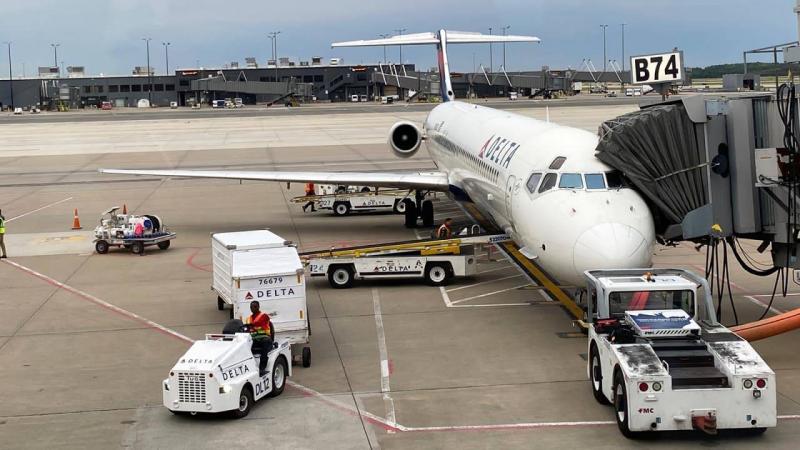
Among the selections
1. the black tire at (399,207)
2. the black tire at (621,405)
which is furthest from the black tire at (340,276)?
the black tire at (399,207)

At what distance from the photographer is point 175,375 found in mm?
14914

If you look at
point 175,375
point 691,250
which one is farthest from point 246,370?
point 691,250

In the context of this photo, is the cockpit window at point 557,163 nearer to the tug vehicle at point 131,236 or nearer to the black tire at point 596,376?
the black tire at point 596,376

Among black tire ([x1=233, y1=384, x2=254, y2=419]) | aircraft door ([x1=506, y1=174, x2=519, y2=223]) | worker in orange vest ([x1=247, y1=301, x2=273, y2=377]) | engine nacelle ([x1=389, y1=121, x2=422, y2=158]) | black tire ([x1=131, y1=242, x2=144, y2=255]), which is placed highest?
engine nacelle ([x1=389, y1=121, x2=422, y2=158])

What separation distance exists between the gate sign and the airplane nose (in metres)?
3.92

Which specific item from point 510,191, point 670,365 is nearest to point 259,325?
point 670,365

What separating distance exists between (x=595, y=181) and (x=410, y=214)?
16.8 m

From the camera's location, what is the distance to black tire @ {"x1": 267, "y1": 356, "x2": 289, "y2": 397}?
16250 millimetres

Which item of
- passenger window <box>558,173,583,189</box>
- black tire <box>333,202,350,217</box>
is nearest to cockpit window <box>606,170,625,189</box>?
passenger window <box>558,173,583,189</box>

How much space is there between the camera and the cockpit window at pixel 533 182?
20234mm

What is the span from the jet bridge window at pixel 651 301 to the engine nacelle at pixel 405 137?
23.0m

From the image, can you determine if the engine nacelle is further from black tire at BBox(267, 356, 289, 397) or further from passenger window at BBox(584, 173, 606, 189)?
black tire at BBox(267, 356, 289, 397)

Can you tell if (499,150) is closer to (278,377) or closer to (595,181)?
(595,181)

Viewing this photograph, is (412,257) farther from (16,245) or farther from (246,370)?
(16,245)
